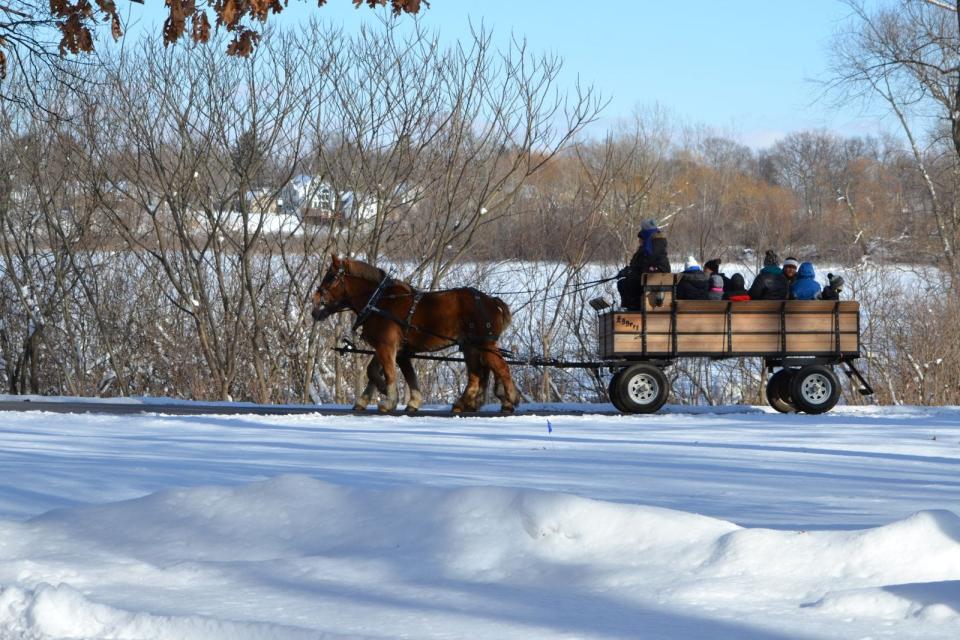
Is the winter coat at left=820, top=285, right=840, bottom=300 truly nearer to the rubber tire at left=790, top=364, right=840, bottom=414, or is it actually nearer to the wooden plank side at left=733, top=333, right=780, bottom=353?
the rubber tire at left=790, top=364, right=840, bottom=414

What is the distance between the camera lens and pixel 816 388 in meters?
16.0

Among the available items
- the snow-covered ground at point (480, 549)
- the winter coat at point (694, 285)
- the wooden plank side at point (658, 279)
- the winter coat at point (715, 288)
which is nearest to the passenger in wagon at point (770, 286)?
the winter coat at point (715, 288)

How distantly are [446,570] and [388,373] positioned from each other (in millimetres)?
9949

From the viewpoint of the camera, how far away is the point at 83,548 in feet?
19.0

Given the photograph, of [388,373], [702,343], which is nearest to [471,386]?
[388,373]

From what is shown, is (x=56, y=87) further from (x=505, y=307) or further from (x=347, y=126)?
(x=505, y=307)

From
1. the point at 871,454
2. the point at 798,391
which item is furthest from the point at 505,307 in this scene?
the point at 871,454

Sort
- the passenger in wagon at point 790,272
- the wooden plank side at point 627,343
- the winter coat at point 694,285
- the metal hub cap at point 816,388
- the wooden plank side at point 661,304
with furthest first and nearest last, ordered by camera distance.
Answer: the passenger in wagon at point 790,272 < the metal hub cap at point 816,388 < the winter coat at point 694,285 < the wooden plank side at point 627,343 < the wooden plank side at point 661,304

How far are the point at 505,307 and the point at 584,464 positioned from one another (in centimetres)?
643

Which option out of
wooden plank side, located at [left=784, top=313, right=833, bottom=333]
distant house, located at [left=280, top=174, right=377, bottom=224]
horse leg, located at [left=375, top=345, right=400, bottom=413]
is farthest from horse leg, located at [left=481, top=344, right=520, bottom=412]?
distant house, located at [left=280, top=174, right=377, bottom=224]

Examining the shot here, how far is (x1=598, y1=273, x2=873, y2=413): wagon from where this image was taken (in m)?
15.2

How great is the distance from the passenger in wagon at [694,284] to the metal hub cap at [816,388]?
1.86 meters

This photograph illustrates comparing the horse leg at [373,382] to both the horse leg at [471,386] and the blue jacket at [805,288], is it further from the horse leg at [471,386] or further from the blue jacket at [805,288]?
the blue jacket at [805,288]

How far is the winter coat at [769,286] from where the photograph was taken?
15828mm
